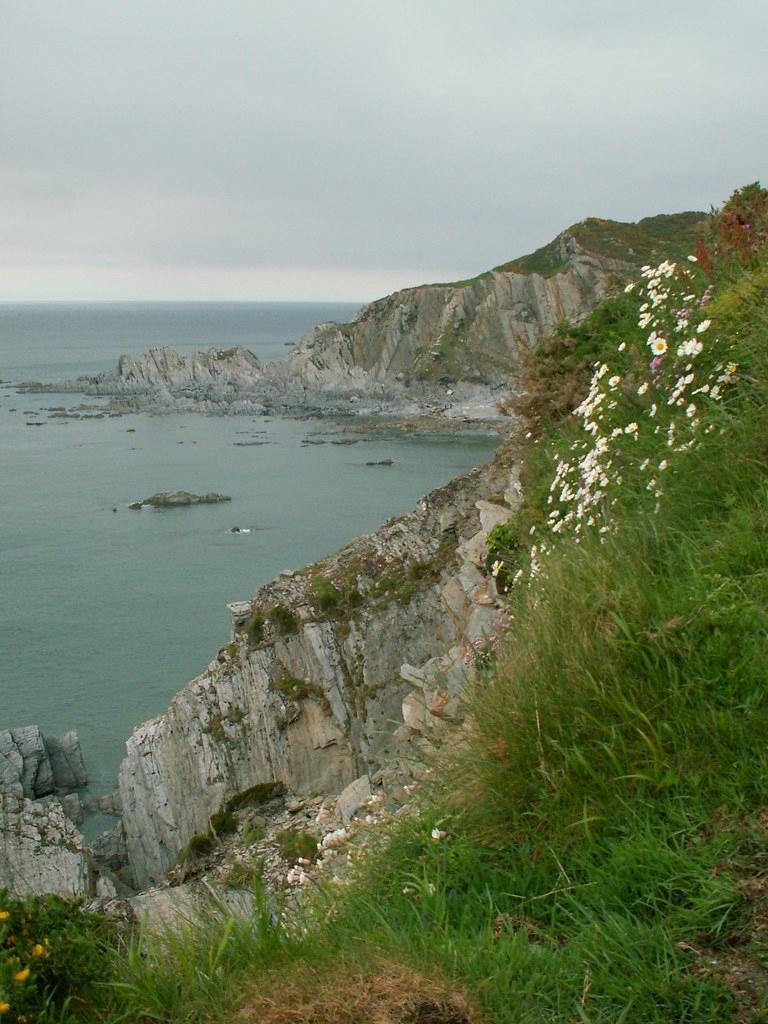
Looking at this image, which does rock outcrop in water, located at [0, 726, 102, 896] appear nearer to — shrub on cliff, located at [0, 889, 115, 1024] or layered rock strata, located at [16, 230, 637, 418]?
shrub on cliff, located at [0, 889, 115, 1024]

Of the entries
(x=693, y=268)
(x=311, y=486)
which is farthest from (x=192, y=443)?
(x=693, y=268)

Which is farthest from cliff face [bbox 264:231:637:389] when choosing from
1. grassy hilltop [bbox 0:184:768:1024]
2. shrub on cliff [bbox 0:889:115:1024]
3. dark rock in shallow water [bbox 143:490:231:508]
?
shrub on cliff [bbox 0:889:115:1024]

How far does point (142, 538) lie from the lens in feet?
194

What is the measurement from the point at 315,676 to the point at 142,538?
3989 cm

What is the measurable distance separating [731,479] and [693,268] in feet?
13.4

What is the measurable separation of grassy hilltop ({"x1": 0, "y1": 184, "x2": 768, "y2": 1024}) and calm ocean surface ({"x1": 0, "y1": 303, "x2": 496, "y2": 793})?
29264 mm

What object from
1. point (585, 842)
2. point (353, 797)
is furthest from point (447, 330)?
point (585, 842)

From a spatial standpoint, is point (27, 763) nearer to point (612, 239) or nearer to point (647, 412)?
point (647, 412)

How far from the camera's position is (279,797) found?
796 inches

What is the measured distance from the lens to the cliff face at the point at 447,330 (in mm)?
111812

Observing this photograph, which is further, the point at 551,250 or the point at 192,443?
the point at 551,250

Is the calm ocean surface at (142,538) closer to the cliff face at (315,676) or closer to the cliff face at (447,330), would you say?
the cliff face at (315,676)

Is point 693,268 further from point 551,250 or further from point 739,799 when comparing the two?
point 551,250

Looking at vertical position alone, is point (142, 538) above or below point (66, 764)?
above
